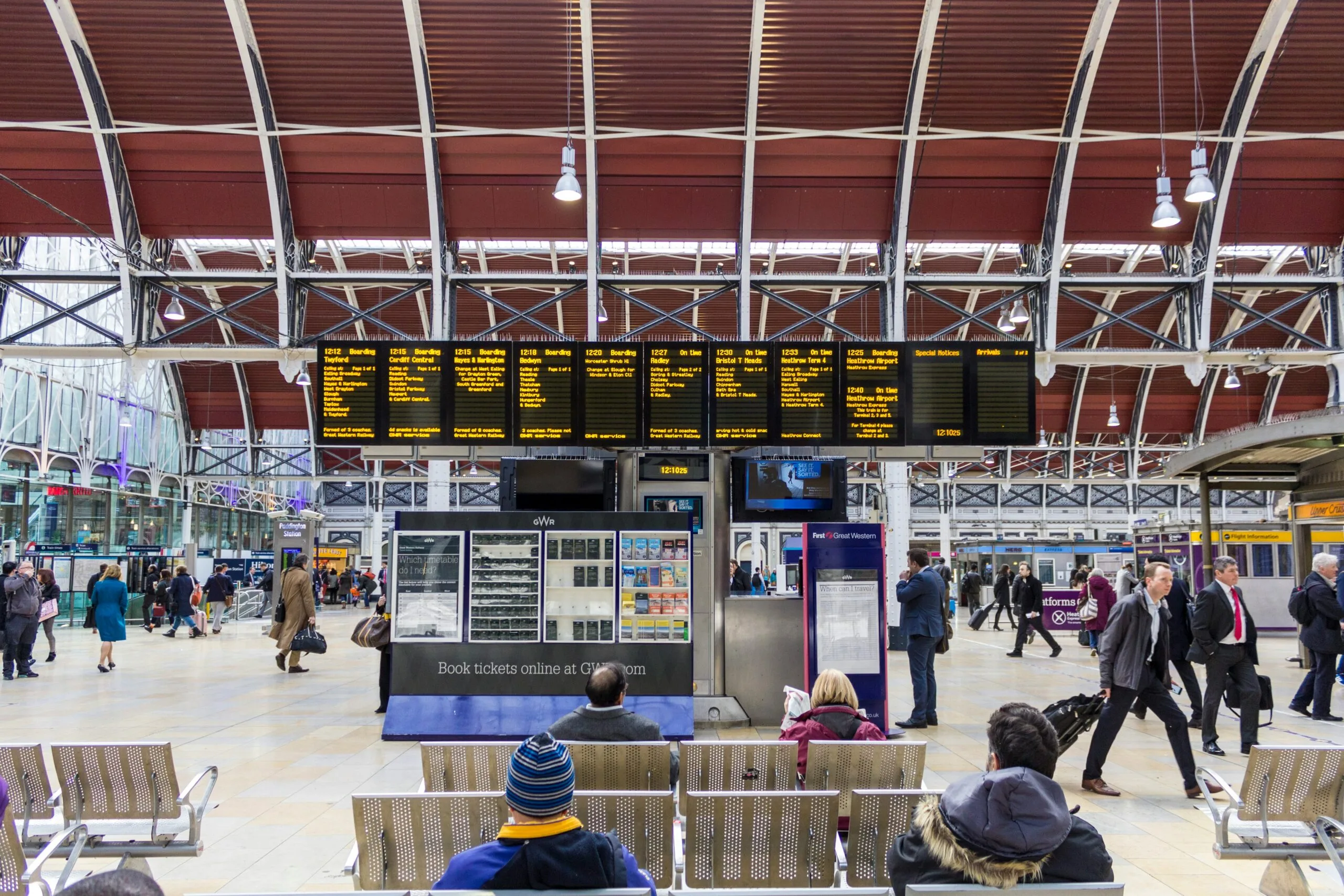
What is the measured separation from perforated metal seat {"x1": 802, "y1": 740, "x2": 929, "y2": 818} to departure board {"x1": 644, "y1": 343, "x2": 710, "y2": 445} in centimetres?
630

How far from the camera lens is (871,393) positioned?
37.4 ft

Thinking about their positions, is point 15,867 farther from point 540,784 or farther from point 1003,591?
point 1003,591

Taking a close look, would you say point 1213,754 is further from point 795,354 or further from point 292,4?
point 292,4

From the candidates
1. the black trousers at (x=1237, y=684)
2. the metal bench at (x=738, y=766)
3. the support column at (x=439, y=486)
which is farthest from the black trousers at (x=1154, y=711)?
the support column at (x=439, y=486)

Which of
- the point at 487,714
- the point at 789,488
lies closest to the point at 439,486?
the point at 789,488

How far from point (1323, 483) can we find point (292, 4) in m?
16.4

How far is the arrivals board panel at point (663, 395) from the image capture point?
11.2 meters

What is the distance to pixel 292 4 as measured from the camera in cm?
1377

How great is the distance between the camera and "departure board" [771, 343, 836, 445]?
11.3m

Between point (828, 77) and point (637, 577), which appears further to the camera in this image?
point (828, 77)

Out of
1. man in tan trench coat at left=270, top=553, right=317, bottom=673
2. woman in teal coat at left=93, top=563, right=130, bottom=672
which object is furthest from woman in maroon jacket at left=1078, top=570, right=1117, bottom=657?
woman in teal coat at left=93, top=563, right=130, bottom=672

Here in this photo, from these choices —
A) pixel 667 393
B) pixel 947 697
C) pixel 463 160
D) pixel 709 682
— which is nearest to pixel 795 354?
pixel 667 393

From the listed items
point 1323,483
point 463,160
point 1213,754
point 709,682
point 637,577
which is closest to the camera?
point 1213,754

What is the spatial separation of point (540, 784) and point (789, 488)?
922cm
